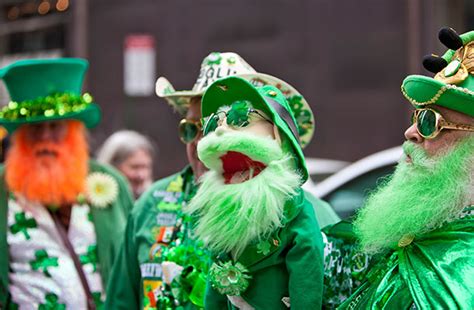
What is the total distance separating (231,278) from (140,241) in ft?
3.80

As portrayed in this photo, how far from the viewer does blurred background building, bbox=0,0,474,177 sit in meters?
11.1

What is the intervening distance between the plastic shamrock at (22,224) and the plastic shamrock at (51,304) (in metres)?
0.33

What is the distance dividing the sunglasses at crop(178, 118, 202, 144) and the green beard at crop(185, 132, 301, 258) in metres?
0.82

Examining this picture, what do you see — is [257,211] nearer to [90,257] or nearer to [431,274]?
[431,274]

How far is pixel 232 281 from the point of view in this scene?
10.1ft

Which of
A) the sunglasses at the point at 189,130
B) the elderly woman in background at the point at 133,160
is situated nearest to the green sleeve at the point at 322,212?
the sunglasses at the point at 189,130

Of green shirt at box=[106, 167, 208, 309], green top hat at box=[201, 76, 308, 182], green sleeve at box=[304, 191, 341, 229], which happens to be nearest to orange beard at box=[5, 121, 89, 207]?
green shirt at box=[106, 167, 208, 309]

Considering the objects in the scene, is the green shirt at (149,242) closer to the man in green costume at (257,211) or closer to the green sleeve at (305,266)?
the man in green costume at (257,211)

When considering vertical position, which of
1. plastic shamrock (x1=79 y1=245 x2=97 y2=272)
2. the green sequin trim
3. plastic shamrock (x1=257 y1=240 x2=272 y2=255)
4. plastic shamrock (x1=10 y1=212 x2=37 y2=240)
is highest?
plastic shamrock (x1=257 y1=240 x2=272 y2=255)

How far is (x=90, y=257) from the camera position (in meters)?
4.85

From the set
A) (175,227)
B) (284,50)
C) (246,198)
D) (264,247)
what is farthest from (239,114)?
(284,50)

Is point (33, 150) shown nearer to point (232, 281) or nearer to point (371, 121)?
point (232, 281)

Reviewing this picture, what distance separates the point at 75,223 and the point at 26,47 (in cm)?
1332

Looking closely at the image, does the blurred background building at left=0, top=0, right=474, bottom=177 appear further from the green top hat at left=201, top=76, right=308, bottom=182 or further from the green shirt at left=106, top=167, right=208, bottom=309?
the green top hat at left=201, top=76, right=308, bottom=182
